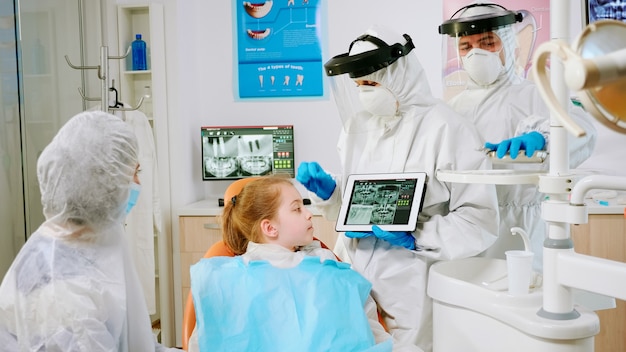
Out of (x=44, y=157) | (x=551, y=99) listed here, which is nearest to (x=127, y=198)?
(x=44, y=157)

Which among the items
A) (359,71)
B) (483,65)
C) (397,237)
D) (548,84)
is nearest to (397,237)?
(397,237)

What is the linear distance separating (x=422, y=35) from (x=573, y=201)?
8.28ft

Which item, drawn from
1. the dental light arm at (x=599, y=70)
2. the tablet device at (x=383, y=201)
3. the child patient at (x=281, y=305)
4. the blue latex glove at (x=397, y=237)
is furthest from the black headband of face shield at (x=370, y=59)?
the dental light arm at (x=599, y=70)

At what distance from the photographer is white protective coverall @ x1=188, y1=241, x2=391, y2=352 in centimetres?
174

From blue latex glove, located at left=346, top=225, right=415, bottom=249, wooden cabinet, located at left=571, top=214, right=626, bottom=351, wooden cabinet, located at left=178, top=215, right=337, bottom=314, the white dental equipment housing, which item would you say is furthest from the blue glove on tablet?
wooden cabinet, located at left=178, top=215, right=337, bottom=314

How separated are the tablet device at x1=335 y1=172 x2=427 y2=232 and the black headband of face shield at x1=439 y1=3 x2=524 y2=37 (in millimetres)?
466

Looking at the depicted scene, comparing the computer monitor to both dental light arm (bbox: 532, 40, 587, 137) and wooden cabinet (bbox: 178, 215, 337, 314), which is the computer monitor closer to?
wooden cabinet (bbox: 178, 215, 337, 314)

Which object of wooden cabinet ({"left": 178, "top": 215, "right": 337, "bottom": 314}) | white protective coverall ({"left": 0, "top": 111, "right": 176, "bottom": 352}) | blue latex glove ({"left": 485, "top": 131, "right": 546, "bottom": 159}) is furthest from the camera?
wooden cabinet ({"left": 178, "top": 215, "right": 337, "bottom": 314})

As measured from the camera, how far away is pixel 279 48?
376 centimetres

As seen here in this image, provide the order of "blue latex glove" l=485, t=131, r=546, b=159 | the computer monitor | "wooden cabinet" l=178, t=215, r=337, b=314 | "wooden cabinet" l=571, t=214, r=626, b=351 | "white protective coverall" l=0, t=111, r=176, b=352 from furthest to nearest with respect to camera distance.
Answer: the computer monitor, "wooden cabinet" l=178, t=215, r=337, b=314, "wooden cabinet" l=571, t=214, r=626, b=351, "blue latex glove" l=485, t=131, r=546, b=159, "white protective coverall" l=0, t=111, r=176, b=352

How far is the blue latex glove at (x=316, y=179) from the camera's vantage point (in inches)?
74.9

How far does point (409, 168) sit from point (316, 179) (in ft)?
0.96

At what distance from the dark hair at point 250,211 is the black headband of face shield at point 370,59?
1.47ft

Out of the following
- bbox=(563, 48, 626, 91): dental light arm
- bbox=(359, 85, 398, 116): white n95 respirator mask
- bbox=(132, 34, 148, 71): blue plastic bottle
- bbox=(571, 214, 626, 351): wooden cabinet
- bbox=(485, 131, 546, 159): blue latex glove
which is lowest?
bbox=(571, 214, 626, 351): wooden cabinet
